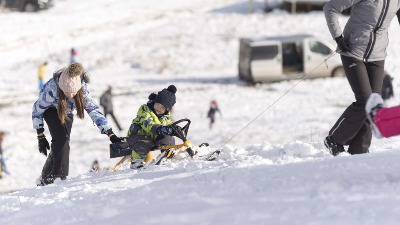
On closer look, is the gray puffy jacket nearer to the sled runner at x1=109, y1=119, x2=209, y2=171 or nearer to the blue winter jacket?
the sled runner at x1=109, y1=119, x2=209, y2=171

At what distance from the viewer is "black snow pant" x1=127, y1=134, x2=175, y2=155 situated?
763 cm

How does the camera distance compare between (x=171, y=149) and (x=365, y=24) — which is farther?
(x=171, y=149)

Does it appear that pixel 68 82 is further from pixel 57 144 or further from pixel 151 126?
pixel 151 126

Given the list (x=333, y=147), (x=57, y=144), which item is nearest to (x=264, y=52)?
→ (x=57, y=144)

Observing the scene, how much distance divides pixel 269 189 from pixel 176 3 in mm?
34262

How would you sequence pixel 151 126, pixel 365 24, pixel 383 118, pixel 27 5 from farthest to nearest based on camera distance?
pixel 27 5 < pixel 151 126 < pixel 365 24 < pixel 383 118

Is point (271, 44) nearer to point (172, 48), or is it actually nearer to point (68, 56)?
point (172, 48)

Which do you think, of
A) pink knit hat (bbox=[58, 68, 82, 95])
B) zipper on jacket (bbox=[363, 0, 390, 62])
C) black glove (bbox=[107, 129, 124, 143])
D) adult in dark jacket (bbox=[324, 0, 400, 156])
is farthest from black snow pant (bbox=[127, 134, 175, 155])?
zipper on jacket (bbox=[363, 0, 390, 62])

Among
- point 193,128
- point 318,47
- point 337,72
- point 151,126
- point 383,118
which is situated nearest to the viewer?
point 383,118

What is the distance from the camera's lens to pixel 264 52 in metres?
23.5

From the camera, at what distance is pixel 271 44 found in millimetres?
23391

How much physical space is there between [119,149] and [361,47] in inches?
113

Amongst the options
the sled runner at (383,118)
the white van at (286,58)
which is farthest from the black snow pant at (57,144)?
the white van at (286,58)

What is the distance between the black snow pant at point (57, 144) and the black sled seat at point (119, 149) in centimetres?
50
